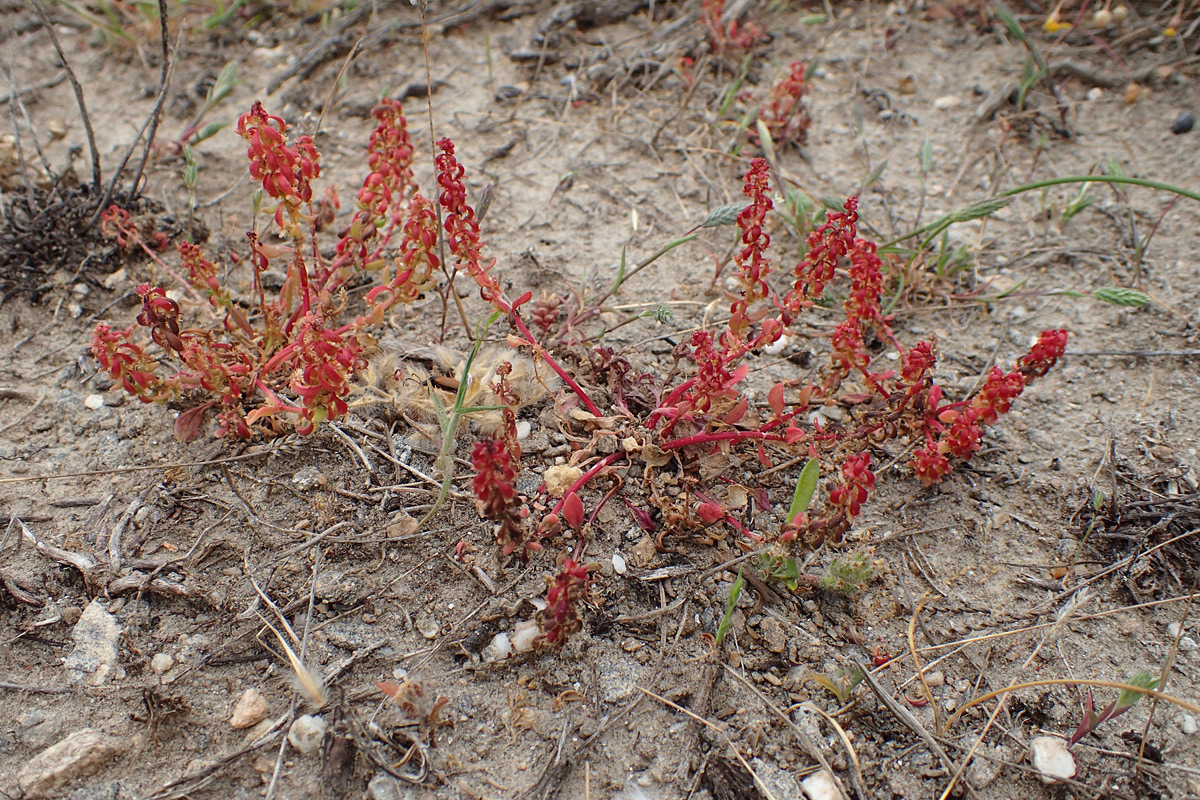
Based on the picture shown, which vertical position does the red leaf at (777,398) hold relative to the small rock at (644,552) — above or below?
above

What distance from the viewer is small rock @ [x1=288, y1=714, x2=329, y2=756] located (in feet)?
6.49

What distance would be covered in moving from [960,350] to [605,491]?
4.94ft

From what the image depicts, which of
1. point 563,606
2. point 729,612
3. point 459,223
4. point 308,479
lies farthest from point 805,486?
point 308,479

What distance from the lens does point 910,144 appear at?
3.93 meters

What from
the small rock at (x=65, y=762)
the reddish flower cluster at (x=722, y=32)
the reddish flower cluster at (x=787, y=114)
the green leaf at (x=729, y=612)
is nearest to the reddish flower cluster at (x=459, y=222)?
the green leaf at (x=729, y=612)

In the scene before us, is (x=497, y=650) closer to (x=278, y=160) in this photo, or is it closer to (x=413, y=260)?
(x=413, y=260)

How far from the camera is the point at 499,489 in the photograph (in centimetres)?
198

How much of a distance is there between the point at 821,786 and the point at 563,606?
76cm

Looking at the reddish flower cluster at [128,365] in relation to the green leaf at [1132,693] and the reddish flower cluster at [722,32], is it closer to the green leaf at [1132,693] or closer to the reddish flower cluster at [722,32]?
the green leaf at [1132,693]

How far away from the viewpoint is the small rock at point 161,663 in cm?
211

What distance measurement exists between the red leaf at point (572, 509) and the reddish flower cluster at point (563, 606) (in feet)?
0.69

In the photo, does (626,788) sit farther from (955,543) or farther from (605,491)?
(955,543)

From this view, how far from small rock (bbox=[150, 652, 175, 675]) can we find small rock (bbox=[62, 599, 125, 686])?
8 cm

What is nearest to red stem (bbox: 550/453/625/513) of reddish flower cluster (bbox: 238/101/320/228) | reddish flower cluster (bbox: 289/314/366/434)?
reddish flower cluster (bbox: 289/314/366/434)
